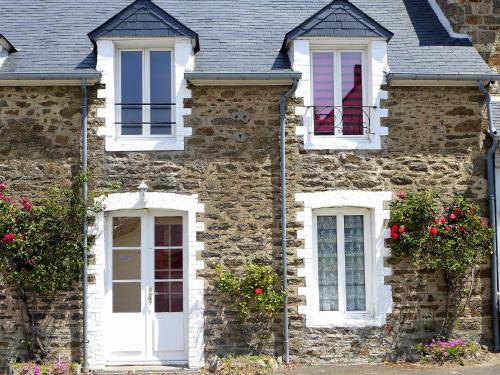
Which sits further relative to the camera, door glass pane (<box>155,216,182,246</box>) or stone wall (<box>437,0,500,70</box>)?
stone wall (<box>437,0,500,70</box>)

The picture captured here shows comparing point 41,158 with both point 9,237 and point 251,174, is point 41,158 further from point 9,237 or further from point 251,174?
point 251,174

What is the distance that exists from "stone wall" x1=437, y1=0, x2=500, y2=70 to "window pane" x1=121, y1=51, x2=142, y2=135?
5407 millimetres

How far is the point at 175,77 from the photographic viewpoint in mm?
9758

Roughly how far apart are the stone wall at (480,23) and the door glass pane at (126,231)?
6317 millimetres

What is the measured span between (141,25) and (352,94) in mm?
3364

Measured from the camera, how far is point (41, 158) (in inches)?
377

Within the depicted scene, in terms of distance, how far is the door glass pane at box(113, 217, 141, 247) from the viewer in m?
9.70

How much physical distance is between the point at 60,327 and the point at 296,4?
22.1ft

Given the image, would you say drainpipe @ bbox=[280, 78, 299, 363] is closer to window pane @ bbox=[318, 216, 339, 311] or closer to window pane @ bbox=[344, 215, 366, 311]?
window pane @ bbox=[318, 216, 339, 311]

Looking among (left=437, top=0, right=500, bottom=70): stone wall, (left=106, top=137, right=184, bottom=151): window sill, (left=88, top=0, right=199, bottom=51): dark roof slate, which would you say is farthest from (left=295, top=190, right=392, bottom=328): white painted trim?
(left=437, top=0, right=500, bottom=70): stone wall

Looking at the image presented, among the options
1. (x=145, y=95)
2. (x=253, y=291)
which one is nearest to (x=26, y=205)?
(x=145, y=95)

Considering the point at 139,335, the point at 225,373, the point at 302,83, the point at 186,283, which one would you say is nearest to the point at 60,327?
the point at 139,335

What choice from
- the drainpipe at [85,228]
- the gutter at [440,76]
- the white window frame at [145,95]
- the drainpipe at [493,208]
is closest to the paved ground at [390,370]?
the drainpipe at [493,208]

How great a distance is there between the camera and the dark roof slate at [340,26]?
985 cm
